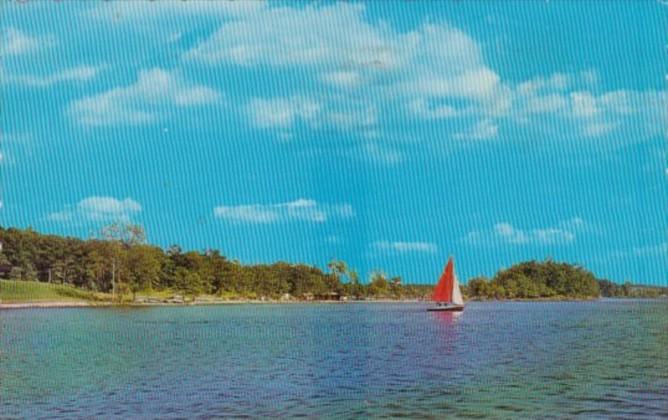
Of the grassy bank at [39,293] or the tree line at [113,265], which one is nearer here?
the grassy bank at [39,293]

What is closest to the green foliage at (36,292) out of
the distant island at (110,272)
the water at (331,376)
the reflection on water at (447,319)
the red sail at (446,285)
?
the distant island at (110,272)

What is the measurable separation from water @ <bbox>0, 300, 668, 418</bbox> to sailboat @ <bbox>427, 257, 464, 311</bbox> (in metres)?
42.0

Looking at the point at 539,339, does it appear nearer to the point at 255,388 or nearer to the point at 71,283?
the point at 255,388

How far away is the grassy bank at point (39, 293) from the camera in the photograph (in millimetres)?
113750

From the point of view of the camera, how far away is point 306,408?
895 inches

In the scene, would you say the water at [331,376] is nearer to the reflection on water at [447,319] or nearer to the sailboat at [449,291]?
the reflection on water at [447,319]

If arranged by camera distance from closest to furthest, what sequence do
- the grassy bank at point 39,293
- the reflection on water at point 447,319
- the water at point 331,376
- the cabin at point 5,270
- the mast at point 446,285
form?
the water at point 331,376, the reflection on water at point 447,319, the mast at point 446,285, the grassy bank at point 39,293, the cabin at point 5,270

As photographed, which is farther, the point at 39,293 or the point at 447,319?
the point at 39,293

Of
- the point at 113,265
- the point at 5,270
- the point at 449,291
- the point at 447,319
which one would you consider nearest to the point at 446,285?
the point at 449,291

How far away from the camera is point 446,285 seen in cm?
9594

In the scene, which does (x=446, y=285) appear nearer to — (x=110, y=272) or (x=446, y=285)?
(x=446, y=285)

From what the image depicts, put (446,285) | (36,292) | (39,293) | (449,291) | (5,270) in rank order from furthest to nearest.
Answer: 1. (5,270)
2. (39,293)
3. (36,292)
4. (449,291)
5. (446,285)

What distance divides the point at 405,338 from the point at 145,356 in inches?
776

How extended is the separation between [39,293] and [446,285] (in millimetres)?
61948
